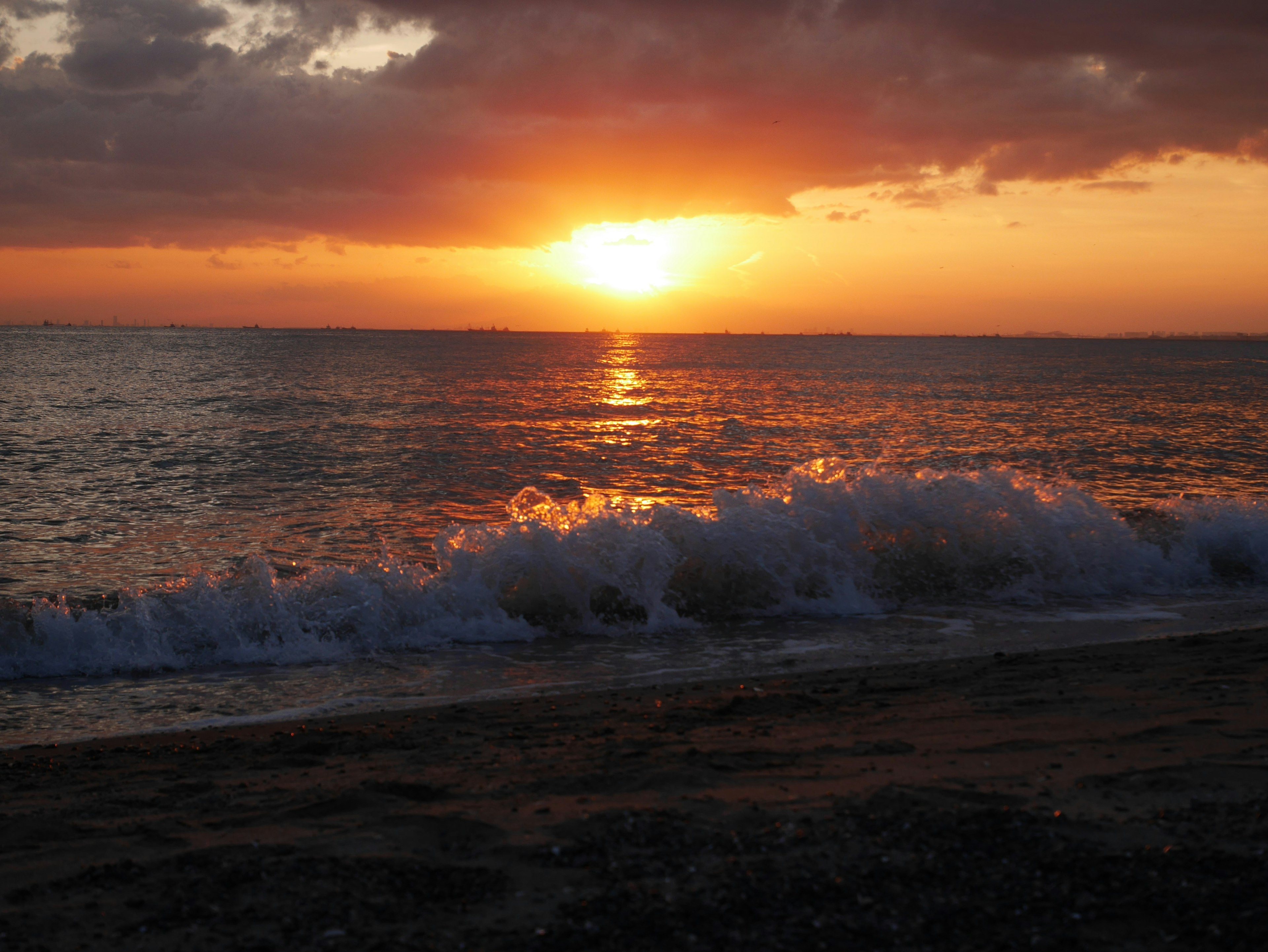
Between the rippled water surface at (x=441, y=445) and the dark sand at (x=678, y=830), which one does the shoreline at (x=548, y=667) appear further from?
the rippled water surface at (x=441, y=445)

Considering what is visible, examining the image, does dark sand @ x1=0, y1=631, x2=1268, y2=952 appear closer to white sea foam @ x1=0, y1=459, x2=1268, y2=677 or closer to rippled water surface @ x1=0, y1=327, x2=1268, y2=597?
Result: white sea foam @ x1=0, y1=459, x2=1268, y2=677

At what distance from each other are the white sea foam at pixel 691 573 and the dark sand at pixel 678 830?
2801 mm

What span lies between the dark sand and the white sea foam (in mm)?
2801

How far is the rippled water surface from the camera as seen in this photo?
15031 mm

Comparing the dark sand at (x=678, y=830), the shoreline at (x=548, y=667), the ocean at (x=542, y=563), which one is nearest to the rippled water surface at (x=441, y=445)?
the ocean at (x=542, y=563)

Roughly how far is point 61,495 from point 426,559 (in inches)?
395

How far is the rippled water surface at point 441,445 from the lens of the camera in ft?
49.3

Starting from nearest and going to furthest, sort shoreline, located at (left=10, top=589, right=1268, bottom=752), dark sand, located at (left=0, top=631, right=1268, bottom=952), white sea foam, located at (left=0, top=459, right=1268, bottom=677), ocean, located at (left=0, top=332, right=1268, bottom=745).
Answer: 1. dark sand, located at (left=0, top=631, right=1268, bottom=952)
2. shoreline, located at (left=10, top=589, right=1268, bottom=752)
3. ocean, located at (left=0, top=332, right=1268, bottom=745)
4. white sea foam, located at (left=0, top=459, right=1268, bottom=677)

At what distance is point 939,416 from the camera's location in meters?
41.7

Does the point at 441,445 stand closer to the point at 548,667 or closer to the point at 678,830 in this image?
the point at 548,667

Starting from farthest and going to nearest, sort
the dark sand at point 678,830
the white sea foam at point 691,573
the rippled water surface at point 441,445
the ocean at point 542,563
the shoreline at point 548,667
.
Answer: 1. the rippled water surface at point 441,445
2. the white sea foam at point 691,573
3. the ocean at point 542,563
4. the shoreline at point 548,667
5. the dark sand at point 678,830

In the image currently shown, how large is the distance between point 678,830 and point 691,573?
737 cm

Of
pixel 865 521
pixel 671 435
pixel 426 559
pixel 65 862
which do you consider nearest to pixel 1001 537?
pixel 865 521

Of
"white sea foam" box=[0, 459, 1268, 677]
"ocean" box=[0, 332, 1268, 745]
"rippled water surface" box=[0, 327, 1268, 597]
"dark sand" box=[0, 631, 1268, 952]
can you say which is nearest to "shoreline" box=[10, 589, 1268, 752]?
"ocean" box=[0, 332, 1268, 745]
